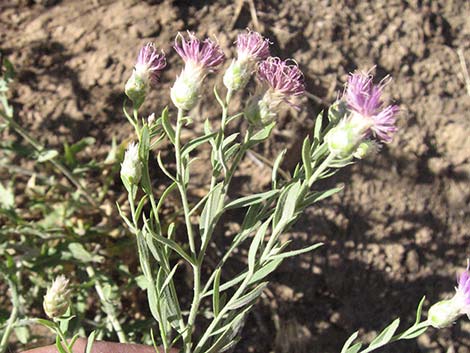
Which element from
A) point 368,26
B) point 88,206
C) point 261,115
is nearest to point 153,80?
point 261,115

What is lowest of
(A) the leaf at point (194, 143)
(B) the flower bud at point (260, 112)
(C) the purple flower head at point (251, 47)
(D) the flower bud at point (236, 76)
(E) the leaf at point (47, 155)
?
(E) the leaf at point (47, 155)

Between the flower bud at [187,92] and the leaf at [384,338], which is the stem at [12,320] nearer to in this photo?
the flower bud at [187,92]

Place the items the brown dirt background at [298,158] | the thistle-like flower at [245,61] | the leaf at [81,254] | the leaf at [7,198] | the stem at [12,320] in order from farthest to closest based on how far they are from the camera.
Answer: the brown dirt background at [298,158]
the leaf at [7,198]
the leaf at [81,254]
the stem at [12,320]
the thistle-like flower at [245,61]

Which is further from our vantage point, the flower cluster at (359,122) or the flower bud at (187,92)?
the flower bud at (187,92)

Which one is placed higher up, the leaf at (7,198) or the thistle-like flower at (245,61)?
the thistle-like flower at (245,61)

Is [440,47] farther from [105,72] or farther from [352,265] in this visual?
[105,72]

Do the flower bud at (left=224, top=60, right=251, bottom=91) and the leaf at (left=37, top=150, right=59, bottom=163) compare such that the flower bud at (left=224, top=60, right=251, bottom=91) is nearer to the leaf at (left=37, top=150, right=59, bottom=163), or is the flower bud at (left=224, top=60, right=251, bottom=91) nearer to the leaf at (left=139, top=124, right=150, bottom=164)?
Result: the leaf at (left=139, top=124, right=150, bottom=164)

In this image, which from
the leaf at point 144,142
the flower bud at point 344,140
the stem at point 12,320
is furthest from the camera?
the stem at point 12,320

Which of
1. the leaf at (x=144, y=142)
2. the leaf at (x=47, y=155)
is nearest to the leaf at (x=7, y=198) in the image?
the leaf at (x=47, y=155)
